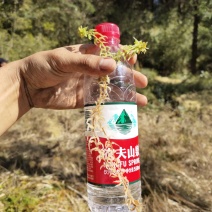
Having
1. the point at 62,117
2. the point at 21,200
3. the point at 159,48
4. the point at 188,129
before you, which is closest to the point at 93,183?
the point at 21,200

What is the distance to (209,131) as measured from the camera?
9.15ft

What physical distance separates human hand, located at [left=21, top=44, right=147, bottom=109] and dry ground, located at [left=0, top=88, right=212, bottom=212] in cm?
58

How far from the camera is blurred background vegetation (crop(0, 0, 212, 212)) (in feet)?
5.75

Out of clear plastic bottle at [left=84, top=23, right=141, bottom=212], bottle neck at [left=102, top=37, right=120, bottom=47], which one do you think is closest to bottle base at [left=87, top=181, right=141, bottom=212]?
clear plastic bottle at [left=84, top=23, right=141, bottom=212]

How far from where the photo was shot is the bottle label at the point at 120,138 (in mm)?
1010

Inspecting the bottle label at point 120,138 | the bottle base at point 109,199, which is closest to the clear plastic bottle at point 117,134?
the bottle label at point 120,138

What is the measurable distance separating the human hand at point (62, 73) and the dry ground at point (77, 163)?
0.58 meters

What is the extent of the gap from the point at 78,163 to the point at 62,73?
44.6 inches

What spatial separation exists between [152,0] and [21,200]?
5208 mm

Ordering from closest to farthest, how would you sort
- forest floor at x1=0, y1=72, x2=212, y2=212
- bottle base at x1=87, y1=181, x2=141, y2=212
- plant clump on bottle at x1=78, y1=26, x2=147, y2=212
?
plant clump on bottle at x1=78, y1=26, x2=147, y2=212
bottle base at x1=87, y1=181, x2=141, y2=212
forest floor at x1=0, y1=72, x2=212, y2=212

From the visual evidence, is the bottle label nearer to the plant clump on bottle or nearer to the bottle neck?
the plant clump on bottle

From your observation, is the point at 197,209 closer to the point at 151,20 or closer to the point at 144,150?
the point at 144,150

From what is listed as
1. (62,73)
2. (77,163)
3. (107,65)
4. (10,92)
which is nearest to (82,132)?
(77,163)

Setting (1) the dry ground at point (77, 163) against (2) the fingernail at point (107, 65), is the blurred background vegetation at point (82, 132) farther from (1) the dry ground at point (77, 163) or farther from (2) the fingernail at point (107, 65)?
(2) the fingernail at point (107, 65)
